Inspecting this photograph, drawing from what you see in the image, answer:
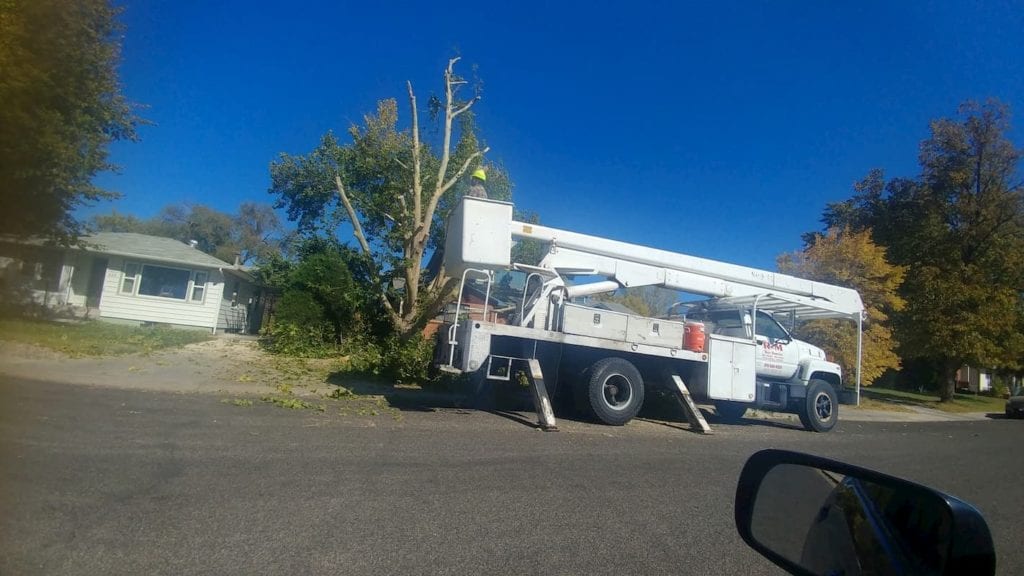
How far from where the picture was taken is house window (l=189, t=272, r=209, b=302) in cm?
2259

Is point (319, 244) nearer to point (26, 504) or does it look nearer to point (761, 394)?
point (761, 394)

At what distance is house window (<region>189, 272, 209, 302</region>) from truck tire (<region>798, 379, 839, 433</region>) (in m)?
20.8

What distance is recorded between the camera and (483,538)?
A: 14.2 feet

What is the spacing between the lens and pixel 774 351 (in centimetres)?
1247

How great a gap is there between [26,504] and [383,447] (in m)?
3.38

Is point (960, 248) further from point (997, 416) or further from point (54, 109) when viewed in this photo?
point (54, 109)

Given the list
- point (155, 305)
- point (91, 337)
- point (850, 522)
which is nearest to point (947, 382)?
point (850, 522)

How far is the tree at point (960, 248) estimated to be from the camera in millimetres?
27000

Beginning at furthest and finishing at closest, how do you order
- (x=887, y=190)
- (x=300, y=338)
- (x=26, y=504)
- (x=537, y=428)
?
(x=887, y=190)
(x=300, y=338)
(x=537, y=428)
(x=26, y=504)

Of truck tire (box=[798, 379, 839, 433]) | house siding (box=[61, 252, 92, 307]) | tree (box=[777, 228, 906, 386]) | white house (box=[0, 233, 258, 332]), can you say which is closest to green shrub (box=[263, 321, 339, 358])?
white house (box=[0, 233, 258, 332])

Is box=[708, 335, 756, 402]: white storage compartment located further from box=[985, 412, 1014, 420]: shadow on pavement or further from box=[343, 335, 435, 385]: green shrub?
box=[985, 412, 1014, 420]: shadow on pavement

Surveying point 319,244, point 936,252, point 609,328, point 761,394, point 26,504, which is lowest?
point 26,504

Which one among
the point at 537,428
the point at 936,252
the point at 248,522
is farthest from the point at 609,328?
the point at 936,252

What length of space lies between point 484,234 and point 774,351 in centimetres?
690
